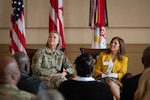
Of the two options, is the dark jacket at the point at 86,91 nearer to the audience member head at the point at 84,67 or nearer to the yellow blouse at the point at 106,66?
the audience member head at the point at 84,67

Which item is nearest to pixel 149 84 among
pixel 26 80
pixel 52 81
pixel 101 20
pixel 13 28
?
pixel 26 80

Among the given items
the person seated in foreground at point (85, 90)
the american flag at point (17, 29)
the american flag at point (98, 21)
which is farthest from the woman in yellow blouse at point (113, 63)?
the person seated in foreground at point (85, 90)

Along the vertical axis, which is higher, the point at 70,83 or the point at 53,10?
the point at 53,10

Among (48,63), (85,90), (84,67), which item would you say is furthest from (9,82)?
(48,63)

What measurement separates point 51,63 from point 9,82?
2572 millimetres

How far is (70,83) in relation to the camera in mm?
2752

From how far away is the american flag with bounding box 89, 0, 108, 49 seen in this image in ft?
19.3

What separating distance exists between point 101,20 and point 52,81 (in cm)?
193

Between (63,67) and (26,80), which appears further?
(63,67)

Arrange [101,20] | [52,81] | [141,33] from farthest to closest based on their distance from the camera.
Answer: [141,33]
[101,20]
[52,81]

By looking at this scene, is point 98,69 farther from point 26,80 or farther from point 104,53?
point 26,80

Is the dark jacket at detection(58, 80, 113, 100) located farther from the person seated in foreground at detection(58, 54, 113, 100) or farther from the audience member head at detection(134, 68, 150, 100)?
the audience member head at detection(134, 68, 150, 100)

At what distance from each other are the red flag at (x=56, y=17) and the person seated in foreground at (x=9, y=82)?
3.82 metres

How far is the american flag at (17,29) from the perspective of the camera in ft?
19.6
